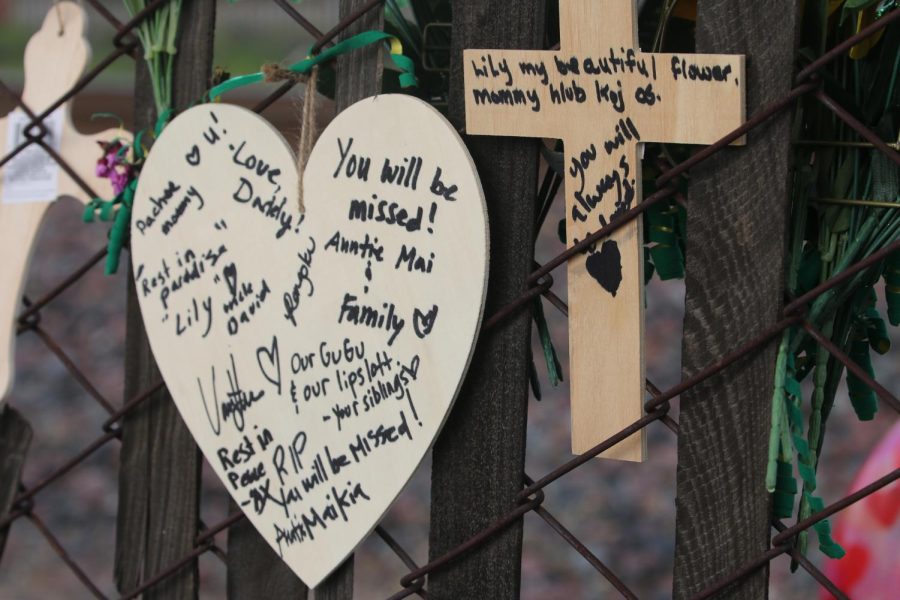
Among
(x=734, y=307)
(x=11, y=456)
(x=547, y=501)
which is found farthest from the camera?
(x=547, y=501)

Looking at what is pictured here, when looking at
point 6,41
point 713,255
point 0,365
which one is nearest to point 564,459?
point 0,365

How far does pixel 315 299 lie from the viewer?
0.92 metres

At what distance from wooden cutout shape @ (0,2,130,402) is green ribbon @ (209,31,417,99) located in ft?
0.80

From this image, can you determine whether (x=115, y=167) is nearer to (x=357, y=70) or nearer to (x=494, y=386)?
(x=357, y=70)

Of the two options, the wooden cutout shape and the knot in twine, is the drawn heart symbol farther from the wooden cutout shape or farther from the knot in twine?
the wooden cutout shape

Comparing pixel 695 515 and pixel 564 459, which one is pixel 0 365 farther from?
pixel 564 459

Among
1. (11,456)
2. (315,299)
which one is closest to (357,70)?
(315,299)

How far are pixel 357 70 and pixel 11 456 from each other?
0.65 m

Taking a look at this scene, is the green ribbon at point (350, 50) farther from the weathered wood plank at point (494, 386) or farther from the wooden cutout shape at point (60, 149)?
the wooden cutout shape at point (60, 149)

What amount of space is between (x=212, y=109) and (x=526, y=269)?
1.14 feet

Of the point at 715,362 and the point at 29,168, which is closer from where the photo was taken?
the point at 715,362

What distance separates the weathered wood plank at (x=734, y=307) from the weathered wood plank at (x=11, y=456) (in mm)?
788

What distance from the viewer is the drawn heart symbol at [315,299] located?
0.85 metres

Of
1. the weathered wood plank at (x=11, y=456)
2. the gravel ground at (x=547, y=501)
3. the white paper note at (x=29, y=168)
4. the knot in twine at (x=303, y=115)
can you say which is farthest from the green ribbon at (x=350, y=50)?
the gravel ground at (x=547, y=501)
